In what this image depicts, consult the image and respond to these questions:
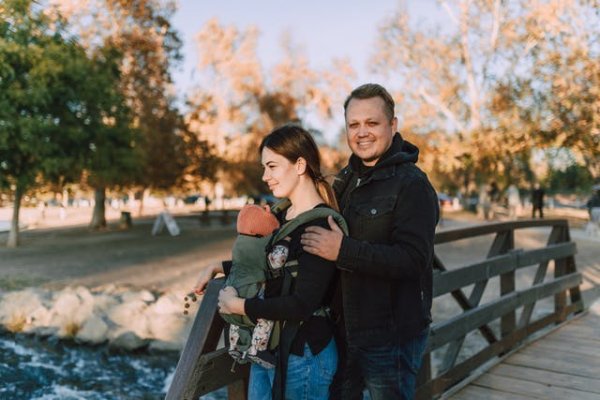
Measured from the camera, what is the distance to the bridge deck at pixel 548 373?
3.94m

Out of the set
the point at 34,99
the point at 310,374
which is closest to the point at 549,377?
the point at 310,374

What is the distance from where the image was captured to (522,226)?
537 centimetres

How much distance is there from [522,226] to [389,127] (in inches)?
137

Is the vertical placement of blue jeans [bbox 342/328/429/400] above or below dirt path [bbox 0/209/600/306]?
above

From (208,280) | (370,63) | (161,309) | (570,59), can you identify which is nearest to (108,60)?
(370,63)

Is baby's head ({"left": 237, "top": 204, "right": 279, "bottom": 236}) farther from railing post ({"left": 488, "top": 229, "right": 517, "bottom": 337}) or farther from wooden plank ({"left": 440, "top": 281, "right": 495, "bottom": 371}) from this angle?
railing post ({"left": 488, "top": 229, "right": 517, "bottom": 337})

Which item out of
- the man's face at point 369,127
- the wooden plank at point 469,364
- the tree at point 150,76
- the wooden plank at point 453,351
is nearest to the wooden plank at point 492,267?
the wooden plank at point 453,351

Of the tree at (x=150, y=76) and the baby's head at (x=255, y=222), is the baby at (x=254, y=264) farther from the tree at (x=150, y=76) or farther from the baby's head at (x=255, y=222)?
the tree at (x=150, y=76)

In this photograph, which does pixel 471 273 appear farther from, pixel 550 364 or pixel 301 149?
pixel 301 149

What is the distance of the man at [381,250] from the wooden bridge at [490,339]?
1.63 feet

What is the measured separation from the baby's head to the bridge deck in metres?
2.29

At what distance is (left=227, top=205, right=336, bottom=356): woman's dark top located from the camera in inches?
79.2

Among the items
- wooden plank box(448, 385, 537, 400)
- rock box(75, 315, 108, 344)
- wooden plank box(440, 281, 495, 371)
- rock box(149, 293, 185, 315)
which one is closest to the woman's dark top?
wooden plank box(448, 385, 537, 400)

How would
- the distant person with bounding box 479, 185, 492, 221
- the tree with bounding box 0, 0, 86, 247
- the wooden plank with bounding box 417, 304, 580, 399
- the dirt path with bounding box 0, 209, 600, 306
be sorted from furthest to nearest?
the distant person with bounding box 479, 185, 492, 221 → the tree with bounding box 0, 0, 86, 247 → the dirt path with bounding box 0, 209, 600, 306 → the wooden plank with bounding box 417, 304, 580, 399
